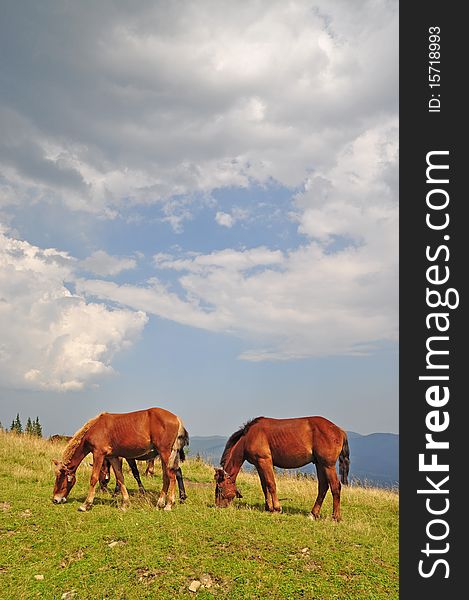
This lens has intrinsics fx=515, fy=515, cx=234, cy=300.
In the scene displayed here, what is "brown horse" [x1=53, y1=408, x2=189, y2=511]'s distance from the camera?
565 inches

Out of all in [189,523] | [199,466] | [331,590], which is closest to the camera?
[331,590]

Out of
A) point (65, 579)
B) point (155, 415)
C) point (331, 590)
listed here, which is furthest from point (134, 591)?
point (155, 415)

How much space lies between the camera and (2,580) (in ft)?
31.3

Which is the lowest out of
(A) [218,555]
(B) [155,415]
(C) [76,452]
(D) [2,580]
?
(D) [2,580]

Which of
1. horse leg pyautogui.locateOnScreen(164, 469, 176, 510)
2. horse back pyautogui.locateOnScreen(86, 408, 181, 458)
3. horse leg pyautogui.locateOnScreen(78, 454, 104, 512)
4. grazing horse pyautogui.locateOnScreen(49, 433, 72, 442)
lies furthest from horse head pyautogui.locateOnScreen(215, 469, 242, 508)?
grazing horse pyautogui.locateOnScreen(49, 433, 72, 442)

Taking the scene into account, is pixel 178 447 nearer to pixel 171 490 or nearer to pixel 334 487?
pixel 171 490

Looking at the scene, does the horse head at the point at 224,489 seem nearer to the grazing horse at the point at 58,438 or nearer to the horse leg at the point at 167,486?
the horse leg at the point at 167,486

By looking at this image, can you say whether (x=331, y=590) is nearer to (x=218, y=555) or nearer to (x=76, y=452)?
(x=218, y=555)

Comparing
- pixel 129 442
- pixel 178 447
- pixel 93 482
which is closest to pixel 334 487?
pixel 178 447

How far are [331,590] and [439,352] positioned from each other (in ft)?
15.5

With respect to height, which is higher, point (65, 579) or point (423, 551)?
point (423, 551)

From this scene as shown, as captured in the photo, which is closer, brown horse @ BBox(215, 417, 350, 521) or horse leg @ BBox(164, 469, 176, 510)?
horse leg @ BBox(164, 469, 176, 510)

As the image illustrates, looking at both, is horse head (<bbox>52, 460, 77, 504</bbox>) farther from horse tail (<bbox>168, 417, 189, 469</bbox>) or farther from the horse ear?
the horse ear

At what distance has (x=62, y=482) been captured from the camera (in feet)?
47.6
